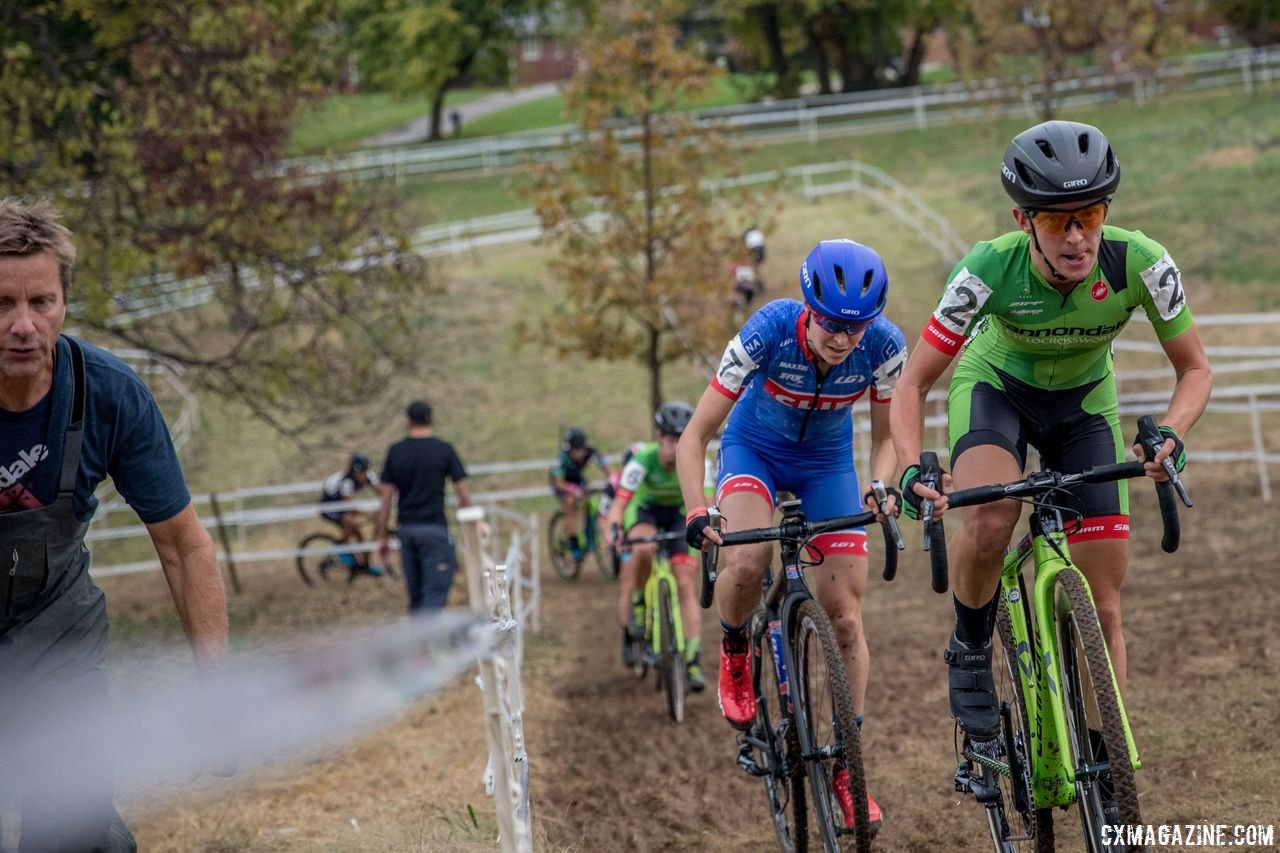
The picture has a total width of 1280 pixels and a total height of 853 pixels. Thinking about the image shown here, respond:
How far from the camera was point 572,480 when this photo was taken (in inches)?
720

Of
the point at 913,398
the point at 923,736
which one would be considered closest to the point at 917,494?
the point at 913,398

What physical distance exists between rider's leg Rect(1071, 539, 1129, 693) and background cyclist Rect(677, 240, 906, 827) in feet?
2.92

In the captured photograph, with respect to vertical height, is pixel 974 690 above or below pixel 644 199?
below

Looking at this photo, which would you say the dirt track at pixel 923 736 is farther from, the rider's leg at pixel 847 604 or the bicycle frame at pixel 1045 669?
the bicycle frame at pixel 1045 669

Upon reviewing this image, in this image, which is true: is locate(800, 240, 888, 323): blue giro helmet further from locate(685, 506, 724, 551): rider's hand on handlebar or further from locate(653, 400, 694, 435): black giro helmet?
locate(653, 400, 694, 435): black giro helmet

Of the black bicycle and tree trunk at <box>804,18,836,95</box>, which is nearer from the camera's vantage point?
the black bicycle

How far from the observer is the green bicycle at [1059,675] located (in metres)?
4.66

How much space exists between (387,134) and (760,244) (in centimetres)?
3649

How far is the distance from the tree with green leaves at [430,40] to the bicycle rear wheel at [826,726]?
5033 centimetres

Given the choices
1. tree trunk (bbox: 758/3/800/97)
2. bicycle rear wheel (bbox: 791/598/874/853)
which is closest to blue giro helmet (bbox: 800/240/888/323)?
bicycle rear wheel (bbox: 791/598/874/853)

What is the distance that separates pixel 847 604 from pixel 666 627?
13.8ft

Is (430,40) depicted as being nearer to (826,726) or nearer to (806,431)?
Answer: (806,431)

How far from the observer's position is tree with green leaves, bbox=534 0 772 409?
19.2 m

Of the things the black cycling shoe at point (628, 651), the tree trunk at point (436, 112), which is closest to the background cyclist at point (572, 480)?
the black cycling shoe at point (628, 651)
